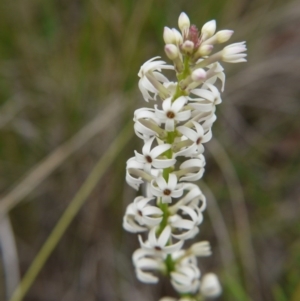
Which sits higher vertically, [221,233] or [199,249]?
[199,249]

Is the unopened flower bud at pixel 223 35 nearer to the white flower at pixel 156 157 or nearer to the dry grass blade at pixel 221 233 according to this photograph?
the white flower at pixel 156 157


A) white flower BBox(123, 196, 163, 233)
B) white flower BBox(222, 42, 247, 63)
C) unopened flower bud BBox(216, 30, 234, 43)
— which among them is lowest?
white flower BBox(123, 196, 163, 233)

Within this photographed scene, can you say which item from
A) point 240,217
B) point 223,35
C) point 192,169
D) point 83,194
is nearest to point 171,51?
point 223,35

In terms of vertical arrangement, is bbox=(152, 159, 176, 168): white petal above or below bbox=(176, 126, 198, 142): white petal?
below

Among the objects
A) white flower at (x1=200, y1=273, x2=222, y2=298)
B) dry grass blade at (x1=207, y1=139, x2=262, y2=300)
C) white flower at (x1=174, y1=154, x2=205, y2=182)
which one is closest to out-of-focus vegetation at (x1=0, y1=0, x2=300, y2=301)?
dry grass blade at (x1=207, y1=139, x2=262, y2=300)

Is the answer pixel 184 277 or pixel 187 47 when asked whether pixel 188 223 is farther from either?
pixel 187 47

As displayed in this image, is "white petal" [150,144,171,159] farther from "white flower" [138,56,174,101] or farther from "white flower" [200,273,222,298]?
"white flower" [200,273,222,298]

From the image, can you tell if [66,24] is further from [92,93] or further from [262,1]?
[262,1]

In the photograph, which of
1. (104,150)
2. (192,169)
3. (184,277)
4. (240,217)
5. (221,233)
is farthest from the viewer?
(104,150)
